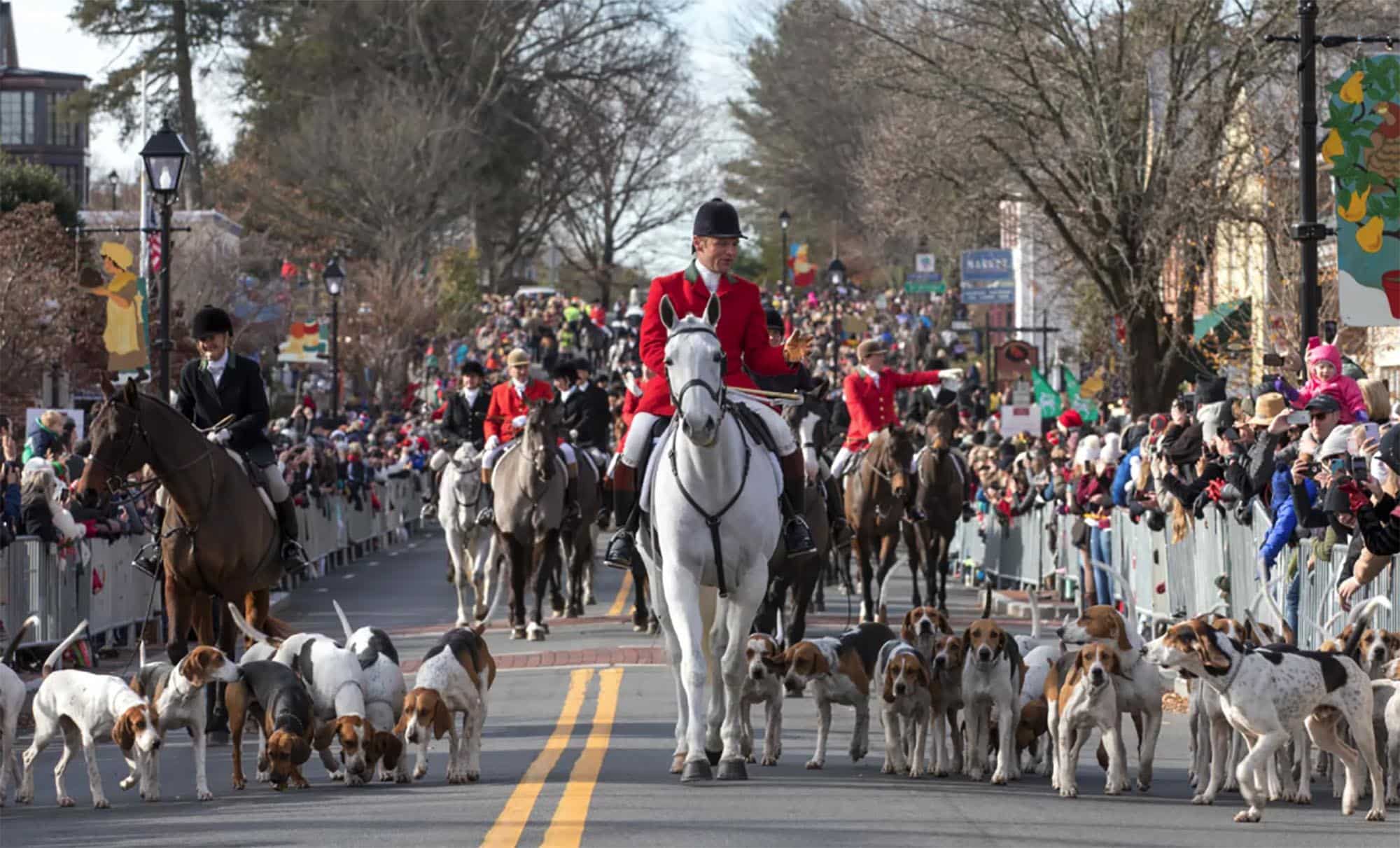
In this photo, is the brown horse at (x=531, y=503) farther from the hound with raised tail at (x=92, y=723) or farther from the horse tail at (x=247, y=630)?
the hound with raised tail at (x=92, y=723)

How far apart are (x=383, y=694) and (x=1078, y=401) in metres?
37.5

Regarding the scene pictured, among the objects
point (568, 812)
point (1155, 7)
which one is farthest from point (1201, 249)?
point (568, 812)

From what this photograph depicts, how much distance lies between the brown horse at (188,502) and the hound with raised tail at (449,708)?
266 centimetres

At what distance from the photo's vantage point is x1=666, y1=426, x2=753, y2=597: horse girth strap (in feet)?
44.8

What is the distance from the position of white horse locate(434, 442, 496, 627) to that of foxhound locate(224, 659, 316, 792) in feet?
40.0

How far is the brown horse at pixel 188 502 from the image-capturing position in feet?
50.9

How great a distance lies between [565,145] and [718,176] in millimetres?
17180

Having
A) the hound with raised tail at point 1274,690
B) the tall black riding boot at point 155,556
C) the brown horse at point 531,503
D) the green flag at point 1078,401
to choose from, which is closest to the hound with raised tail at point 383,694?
the tall black riding boot at point 155,556

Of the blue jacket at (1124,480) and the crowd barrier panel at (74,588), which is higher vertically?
the blue jacket at (1124,480)

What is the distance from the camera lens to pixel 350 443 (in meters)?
43.7

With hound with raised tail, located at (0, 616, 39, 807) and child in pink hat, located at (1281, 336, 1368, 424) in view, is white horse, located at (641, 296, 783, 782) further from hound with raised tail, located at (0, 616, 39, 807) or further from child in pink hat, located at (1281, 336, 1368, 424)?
child in pink hat, located at (1281, 336, 1368, 424)

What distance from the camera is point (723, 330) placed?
568 inches

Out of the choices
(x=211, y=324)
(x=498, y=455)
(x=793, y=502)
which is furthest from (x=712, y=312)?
(x=498, y=455)

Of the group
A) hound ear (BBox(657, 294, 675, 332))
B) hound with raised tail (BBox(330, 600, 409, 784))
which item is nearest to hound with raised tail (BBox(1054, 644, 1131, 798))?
hound ear (BBox(657, 294, 675, 332))
